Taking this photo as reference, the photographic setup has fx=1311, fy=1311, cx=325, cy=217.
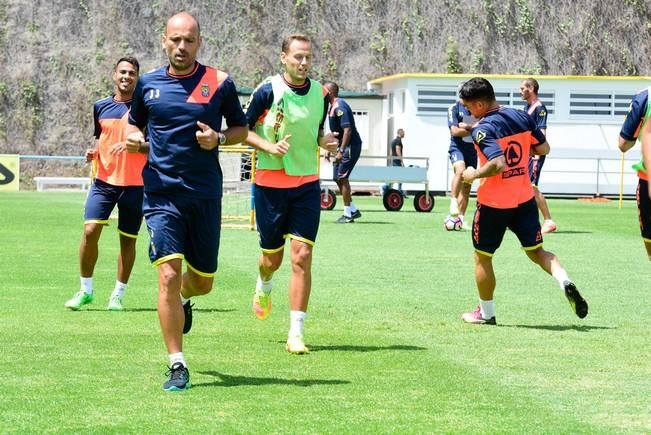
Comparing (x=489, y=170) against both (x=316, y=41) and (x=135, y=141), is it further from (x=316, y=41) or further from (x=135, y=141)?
(x=316, y=41)

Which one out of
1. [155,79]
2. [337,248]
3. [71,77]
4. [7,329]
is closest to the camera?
[155,79]

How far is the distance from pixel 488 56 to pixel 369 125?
8.92 metres

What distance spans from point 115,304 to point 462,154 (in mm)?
11121

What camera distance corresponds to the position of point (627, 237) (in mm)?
21406

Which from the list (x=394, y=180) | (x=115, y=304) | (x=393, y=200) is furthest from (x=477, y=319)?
(x=393, y=200)

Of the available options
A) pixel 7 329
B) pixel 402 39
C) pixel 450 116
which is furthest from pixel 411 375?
pixel 402 39

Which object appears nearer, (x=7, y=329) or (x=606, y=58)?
(x=7, y=329)

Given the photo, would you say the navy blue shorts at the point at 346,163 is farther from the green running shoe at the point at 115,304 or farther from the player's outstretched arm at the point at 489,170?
the player's outstretched arm at the point at 489,170

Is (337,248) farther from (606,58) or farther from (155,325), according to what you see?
(606,58)

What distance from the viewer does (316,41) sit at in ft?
173

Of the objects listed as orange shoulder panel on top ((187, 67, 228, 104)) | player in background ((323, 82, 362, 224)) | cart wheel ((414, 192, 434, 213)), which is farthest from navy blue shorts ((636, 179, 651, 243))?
cart wheel ((414, 192, 434, 213))

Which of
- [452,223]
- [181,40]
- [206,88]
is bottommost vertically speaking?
[452,223]

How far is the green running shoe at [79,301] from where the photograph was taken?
11.3 m

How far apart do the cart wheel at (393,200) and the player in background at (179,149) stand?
22.0 metres
